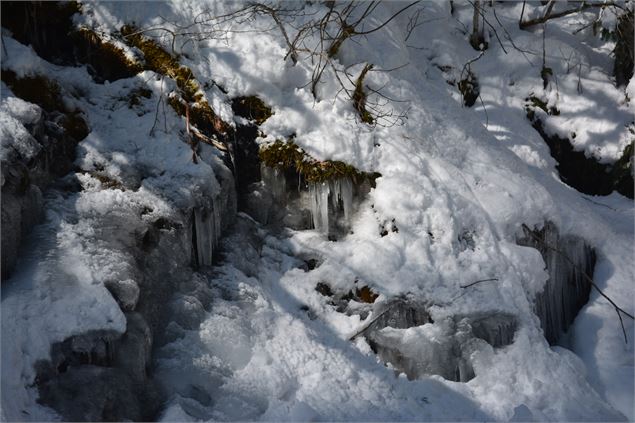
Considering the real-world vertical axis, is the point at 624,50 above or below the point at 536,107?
above

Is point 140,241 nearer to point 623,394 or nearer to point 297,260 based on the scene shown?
point 297,260

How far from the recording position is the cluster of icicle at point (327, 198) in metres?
4.53

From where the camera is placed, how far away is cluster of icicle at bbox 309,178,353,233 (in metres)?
4.53

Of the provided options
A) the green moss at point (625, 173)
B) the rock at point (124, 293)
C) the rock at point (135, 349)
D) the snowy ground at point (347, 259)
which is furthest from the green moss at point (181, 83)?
the green moss at point (625, 173)

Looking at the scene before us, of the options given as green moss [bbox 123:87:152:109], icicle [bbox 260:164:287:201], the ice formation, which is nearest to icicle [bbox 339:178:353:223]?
icicle [bbox 260:164:287:201]

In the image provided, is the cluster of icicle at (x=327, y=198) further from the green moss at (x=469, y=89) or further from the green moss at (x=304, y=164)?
the green moss at (x=469, y=89)

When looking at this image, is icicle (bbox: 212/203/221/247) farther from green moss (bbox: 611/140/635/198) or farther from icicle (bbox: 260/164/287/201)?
green moss (bbox: 611/140/635/198)

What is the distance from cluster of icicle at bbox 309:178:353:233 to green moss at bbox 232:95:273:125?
0.78 metres

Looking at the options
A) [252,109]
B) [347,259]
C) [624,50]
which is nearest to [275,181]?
[252,109]

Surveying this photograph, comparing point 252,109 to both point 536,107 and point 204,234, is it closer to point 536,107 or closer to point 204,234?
point 204,234

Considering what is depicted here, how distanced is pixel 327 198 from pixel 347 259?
51 cm

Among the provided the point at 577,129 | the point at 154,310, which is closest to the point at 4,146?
the point at 154,310

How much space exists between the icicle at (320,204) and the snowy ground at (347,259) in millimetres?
83

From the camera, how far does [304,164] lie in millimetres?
4602
